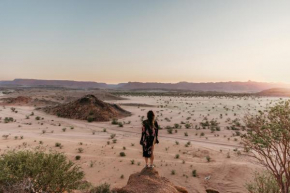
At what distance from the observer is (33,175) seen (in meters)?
6.44

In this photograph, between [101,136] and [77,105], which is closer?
[101,136]

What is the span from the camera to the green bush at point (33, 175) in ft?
19.8

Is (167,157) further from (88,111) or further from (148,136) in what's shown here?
(88,111)

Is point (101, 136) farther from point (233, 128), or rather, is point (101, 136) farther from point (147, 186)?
point (233, 128)

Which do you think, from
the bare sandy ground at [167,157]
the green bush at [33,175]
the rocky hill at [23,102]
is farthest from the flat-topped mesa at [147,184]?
the rocky hill at [23,102]

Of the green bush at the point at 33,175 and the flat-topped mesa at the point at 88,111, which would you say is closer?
the green bush at the point at 33,175

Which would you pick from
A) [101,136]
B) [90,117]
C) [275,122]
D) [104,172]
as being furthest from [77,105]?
[275,122]

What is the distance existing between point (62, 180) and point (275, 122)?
779 centimetres

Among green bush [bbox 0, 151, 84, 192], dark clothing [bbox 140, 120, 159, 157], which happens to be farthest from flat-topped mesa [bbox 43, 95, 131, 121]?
dark clothing [bbox 140, 120, 159, 157]

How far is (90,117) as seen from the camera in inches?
1168

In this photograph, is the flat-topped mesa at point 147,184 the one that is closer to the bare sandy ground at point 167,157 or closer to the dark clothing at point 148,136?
the dark clothing at point 148,136

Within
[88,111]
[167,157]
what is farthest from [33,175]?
[88,111]

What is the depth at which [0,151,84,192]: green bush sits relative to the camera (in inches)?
238

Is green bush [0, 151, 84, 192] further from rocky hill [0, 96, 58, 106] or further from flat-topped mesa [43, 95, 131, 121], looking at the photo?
rocky hill [0, 96, 58, 106]
